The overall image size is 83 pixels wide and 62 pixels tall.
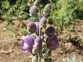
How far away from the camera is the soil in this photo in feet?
13.5

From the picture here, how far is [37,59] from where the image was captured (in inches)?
88.8

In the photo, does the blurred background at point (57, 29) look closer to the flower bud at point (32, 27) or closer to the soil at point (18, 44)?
the soil at point (18, 44)

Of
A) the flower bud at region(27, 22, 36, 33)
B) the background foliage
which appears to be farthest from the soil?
the flower bud at region(27, 22, 36, 33)

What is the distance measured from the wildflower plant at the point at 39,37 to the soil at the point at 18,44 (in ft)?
5.18

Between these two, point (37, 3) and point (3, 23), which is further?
point (3, 23)

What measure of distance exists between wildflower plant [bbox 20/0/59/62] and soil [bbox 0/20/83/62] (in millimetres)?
1578

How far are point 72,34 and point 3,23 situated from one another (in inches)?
57.2

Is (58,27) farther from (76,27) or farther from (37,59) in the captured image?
(37,59)

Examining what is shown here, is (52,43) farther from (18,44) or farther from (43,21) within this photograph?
(18,44)

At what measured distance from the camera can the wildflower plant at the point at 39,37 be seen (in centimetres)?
213

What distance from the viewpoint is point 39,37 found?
2129 mm

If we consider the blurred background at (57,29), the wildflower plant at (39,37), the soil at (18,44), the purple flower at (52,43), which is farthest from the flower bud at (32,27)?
the blurred background at (57,29)

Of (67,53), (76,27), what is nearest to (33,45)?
(67,53)

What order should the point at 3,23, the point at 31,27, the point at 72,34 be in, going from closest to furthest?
1. the point at 31,27
2. the point at 72,34
3. the point at 3,23
